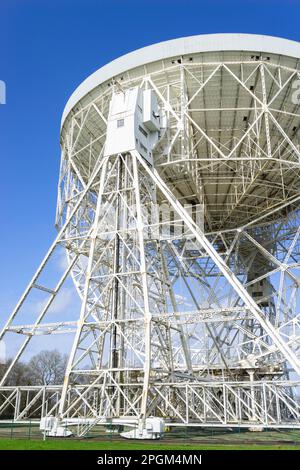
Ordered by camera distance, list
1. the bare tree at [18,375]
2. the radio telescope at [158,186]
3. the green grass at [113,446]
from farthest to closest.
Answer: the bare tree at [18,375]
the radio telescope at [158,186]
the green grass at [113,446]

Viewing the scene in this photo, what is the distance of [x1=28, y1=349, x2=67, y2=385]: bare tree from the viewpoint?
62.8 metres

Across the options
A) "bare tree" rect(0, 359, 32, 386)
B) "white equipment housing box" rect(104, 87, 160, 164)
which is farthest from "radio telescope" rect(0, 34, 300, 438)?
"bare tree" rect(0, 359, 32, 386)

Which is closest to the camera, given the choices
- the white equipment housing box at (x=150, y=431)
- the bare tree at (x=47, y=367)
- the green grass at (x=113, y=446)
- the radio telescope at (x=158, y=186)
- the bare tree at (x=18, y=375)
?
the green grass at (x=113, y=446)

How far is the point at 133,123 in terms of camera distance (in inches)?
813

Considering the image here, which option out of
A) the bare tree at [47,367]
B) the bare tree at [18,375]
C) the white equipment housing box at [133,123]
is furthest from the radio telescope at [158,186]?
the bare tree at [47,367]

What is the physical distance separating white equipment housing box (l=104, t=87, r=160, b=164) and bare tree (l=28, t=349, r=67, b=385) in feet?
146

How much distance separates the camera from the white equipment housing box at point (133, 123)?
20.8 metres

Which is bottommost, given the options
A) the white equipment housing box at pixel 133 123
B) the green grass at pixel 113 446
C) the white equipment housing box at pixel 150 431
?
the green grass at pixel 113 446

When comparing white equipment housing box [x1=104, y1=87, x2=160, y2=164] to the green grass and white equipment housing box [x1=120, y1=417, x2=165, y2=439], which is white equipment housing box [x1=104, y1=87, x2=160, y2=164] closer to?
white equipment housing box [x1=120, y1=417, x2=165, y2=439]

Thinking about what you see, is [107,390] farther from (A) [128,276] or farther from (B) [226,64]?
(B) [226,64]

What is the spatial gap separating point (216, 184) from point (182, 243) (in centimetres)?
556

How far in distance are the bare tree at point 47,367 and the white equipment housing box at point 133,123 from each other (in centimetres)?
4463

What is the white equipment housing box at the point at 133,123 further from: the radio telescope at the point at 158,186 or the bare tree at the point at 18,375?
the bare tree at the point at 18,375
